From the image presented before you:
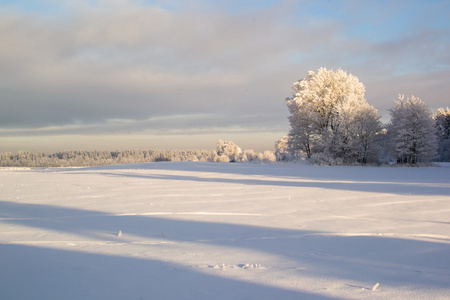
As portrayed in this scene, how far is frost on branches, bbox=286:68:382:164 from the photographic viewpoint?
1997 cm

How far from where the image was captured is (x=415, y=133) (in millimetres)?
18203

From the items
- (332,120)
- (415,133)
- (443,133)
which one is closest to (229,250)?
(415,133)

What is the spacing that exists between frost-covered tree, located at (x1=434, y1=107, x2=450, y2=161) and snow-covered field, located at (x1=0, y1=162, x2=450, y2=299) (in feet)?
86.7

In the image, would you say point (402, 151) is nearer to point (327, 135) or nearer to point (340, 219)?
point (327, 135)

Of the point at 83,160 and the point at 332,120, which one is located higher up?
the point at 332,120

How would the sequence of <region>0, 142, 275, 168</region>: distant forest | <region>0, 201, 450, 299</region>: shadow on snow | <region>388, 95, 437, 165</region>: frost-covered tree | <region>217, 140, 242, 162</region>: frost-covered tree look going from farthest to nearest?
1. <region>217, 140, 242, 162</region>: frost-covered tree
2. <region>0, 142, 275, 168</region>: distant forest
3. <region>388, 95, 437, 165</region>: frost-covered tree
4. <region>0, 201, 450, 299</region>: shadow on snow

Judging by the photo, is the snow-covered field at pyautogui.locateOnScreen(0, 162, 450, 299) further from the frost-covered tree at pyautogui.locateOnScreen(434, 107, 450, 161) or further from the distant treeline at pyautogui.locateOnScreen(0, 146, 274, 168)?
the frost-covered tree at pyautogui.locateOnScreen(434, 107, 450, 161)

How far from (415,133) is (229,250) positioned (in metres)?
19.3

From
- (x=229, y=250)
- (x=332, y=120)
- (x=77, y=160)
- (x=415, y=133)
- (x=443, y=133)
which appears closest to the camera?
(x=229, y=250)

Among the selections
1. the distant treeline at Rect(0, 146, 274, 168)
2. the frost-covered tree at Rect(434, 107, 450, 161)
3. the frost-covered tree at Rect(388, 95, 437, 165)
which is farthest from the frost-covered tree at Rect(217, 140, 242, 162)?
the frost-covered tree at Rect(388, 95, 437, 165)

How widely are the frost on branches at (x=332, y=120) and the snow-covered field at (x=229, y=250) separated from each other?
47.0 ft

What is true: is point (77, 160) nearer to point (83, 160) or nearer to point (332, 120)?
point (83, 160)

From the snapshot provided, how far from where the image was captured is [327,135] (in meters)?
21.1

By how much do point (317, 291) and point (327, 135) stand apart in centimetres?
2000
